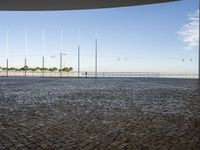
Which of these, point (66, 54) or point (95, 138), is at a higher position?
point (66, 54)

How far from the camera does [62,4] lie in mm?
23625

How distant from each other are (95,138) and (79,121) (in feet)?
4.82

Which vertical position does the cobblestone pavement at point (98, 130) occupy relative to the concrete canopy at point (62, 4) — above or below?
below

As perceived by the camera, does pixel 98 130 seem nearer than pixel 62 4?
Yes

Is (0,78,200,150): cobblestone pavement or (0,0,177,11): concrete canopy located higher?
(0,0,177,11): concrete canopy

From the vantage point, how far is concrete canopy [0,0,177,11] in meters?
22.3

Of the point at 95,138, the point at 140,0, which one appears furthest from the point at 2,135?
the point at 140,0

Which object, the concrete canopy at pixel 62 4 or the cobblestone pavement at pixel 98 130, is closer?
the cobblestone pavement at pixel 98 130

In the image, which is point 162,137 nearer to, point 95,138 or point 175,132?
point 175,132

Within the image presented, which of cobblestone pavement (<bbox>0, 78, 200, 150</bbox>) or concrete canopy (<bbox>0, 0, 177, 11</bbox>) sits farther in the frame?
concrete canopy (<bbox>0, 0, 177, 11</bbox>)

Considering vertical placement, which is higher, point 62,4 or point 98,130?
point 62,4

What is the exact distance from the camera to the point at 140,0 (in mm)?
21484

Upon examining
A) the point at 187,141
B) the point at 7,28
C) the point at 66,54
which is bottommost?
the point at 187,141

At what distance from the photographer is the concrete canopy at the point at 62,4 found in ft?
73.2
